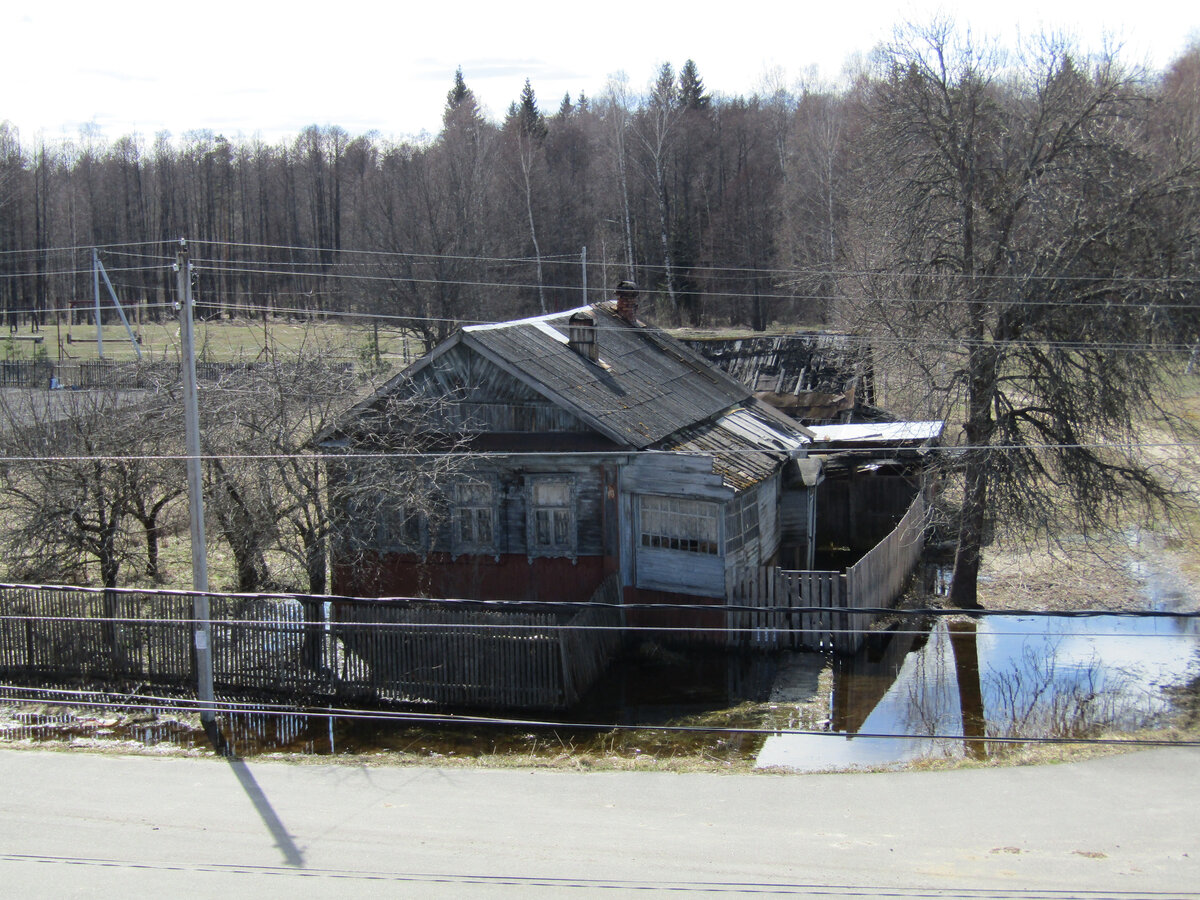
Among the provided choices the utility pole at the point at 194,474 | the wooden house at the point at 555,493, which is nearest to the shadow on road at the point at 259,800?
the utility pole at the point at 194,474

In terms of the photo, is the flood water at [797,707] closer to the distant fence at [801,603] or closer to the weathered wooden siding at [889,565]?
the distant fence at [801,603]

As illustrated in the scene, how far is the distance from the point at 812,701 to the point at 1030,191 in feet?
Result: 31.6

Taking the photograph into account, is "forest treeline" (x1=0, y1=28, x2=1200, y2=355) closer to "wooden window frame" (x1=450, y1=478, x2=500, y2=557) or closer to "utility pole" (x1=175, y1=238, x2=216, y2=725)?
"wooden window frame" (x1=450, y1=478, x2=500, y2=557)

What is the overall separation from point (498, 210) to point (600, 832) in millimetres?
49370

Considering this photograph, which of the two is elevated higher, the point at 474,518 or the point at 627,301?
the point at 627,301

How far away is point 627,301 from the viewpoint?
23812 mm

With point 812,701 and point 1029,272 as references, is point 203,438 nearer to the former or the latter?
point 812,701

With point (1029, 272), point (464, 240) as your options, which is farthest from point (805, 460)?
point (464, 240)

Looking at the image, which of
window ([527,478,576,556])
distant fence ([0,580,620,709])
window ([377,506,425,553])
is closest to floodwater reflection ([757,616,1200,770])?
distant fence ([0,580,620,709])

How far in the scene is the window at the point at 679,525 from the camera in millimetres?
17828

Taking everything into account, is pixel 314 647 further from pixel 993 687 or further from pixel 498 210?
pixel 498 210

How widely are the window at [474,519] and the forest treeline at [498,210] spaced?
13129 millimetres

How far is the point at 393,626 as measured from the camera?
1545 centimetres

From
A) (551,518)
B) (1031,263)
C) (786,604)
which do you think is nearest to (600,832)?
(786,604)
